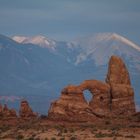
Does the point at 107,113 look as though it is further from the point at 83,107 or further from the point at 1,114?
the point at 1,114

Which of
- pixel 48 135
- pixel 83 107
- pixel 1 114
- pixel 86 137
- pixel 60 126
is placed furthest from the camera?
pixel 1 114

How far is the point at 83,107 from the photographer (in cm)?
8250

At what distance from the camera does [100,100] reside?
281 feet

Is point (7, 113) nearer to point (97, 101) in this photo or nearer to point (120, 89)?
point (97, 101)

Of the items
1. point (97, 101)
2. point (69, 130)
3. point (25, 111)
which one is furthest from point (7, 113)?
point (69, 130)

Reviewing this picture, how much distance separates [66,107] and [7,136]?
15133 millimetres

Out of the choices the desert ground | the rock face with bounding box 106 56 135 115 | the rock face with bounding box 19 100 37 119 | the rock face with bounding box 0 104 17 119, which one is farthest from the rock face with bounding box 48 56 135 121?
the rock face with bounding box 0 104 17 119

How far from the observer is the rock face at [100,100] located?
82750mm

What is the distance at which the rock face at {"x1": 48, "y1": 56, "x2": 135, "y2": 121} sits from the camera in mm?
82750

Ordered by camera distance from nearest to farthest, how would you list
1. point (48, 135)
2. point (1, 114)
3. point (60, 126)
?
point (48, 135)
point (60, 126)
point (1, 114)

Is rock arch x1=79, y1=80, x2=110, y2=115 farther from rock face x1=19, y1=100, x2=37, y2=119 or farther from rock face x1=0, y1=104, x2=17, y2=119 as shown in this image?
rock face x1=0, y1=104, x2=17, y2=119

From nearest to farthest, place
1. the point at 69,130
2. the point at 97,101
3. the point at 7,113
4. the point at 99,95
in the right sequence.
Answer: the point at 69,130, the point at 97,101, the point at 99,95, the point at 7,113

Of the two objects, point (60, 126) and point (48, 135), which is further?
point (60, 126)

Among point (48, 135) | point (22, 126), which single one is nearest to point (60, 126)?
point (22, 126)
